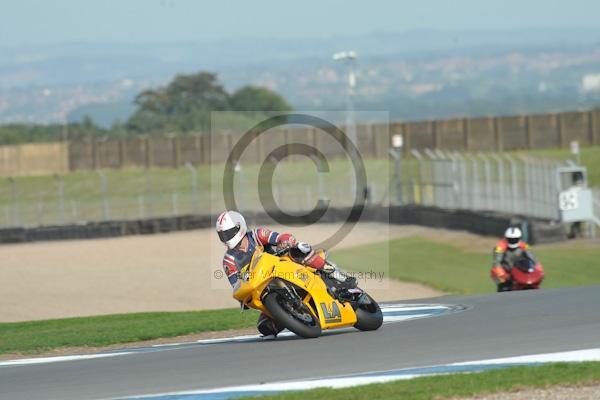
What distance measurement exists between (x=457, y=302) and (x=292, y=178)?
4501 cm

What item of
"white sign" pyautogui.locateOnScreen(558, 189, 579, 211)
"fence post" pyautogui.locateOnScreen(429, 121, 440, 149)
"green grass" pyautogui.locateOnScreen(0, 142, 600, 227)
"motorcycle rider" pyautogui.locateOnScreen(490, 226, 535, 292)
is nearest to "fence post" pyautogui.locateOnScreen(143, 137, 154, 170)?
"green grass" pyautogui.locateOnScreen(0, 142, 600, 227)

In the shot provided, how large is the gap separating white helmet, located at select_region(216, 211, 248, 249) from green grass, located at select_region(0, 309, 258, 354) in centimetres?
301

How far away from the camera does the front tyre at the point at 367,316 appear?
12698 mm

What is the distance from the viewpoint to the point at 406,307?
1575 centimetres

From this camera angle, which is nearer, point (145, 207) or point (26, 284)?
point (26, 284)

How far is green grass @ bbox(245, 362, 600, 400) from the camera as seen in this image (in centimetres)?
900

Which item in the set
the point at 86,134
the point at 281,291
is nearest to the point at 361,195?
the point at 281,291

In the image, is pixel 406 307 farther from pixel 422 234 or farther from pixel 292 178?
pixel 292 178

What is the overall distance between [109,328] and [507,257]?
20.0 ft

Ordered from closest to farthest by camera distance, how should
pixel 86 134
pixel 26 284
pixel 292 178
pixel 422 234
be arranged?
1. pixel 26 284
2. pixel 422 234
3. pixel 292 178
4. pixel 86 134

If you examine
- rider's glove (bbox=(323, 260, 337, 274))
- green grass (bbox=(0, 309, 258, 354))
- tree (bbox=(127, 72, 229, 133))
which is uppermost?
tree (bbox=(127, 72, 229, 133))

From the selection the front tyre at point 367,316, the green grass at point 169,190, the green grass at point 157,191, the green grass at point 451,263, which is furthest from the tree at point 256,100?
the front tyre at point 367,316

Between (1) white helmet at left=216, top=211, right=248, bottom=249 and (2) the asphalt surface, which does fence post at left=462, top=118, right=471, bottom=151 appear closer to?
(2) the asphalt surface

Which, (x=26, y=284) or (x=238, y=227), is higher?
(x=238, y=227)
